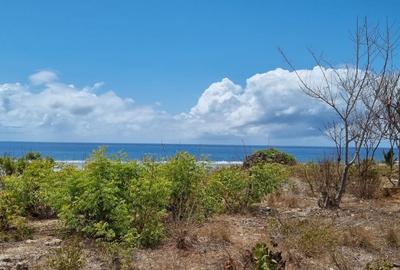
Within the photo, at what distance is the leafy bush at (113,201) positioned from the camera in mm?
6562

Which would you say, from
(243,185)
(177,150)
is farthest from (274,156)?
(177,150)

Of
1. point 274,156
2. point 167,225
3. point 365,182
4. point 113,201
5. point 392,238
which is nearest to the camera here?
point 113,201

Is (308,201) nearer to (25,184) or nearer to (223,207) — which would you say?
(223,207)

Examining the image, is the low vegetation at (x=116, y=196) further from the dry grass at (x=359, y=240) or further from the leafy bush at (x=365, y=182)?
the leafy bush at (x=365, y=182)

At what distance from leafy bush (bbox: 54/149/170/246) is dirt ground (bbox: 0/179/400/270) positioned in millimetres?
272

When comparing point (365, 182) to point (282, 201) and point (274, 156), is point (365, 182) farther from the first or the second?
point (274, 156)

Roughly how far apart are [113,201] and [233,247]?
5.63 feet

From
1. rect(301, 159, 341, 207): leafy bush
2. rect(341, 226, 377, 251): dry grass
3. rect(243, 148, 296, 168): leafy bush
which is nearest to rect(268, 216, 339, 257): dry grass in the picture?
rect(341, 226, 377, 251): dry grass

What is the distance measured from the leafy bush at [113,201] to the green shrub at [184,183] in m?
0.87

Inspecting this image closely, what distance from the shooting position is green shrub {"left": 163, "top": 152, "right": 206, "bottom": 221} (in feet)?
26.3

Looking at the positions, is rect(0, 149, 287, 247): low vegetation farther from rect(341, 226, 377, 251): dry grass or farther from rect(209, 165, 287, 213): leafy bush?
rect(341, 226, 377, 251): dry grass

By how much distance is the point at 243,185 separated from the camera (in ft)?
31.0

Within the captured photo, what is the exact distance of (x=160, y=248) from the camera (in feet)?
21.5

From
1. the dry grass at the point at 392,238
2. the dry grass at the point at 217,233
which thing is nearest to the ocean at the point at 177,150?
the dry grass at the point at 217,233
